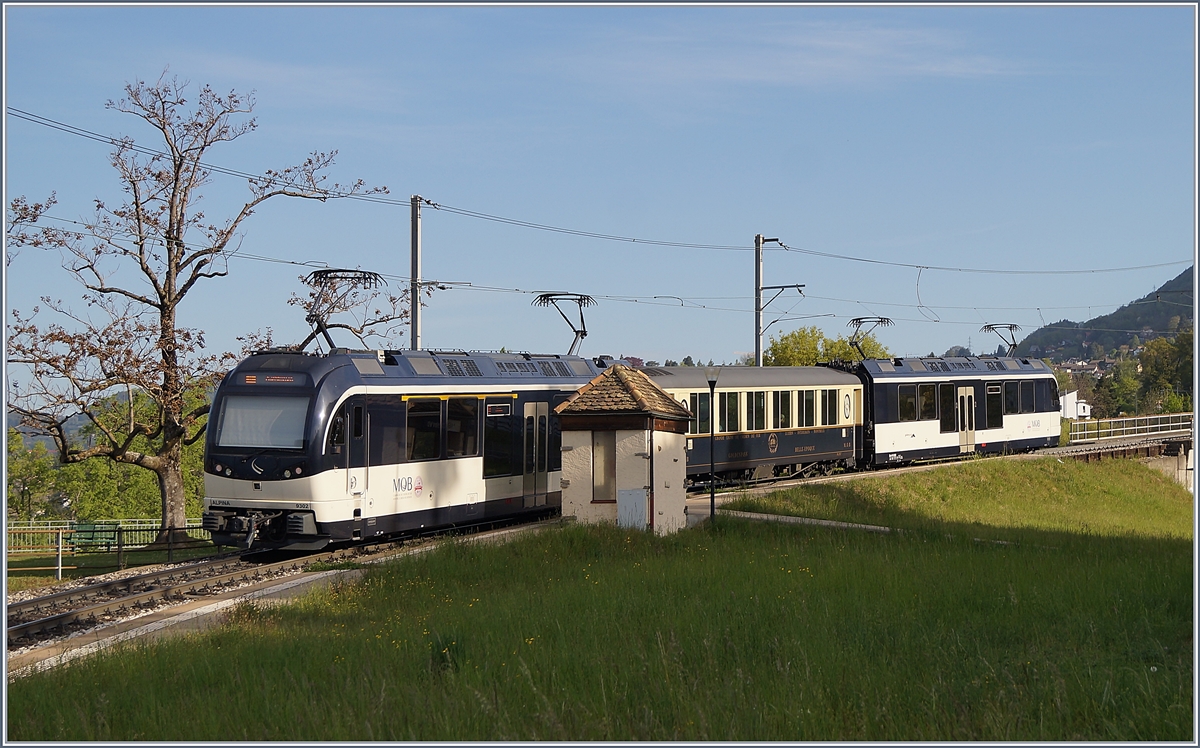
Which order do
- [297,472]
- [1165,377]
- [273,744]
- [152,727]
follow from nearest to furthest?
[273,744], [152,727], [297,472], [1165,377]

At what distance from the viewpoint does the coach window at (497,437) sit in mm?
21953

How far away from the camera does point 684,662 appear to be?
10.1m

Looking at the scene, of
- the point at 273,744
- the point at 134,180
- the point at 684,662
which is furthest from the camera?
the point at 134,180

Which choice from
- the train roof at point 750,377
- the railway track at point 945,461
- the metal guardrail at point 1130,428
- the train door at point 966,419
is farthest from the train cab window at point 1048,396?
the train roof at point 750,377

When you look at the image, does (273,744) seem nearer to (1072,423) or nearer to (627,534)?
(627,534)

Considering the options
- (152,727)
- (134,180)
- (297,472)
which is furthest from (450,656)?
(134,180)

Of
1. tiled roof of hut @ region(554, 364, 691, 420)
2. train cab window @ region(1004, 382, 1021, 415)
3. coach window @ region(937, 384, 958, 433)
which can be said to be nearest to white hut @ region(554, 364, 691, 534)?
tiled roof of hut @ region(554, 364, 691, 420)

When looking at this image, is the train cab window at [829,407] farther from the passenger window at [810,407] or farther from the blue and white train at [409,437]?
the blue and white train at [409,437]

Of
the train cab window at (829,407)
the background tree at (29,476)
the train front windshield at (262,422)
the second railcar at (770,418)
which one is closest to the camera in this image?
the train front windshield at (262,422)

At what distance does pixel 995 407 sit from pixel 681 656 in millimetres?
33182

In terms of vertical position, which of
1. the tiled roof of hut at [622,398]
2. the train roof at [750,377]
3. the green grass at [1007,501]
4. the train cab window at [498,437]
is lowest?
the green grass at [1007,501]

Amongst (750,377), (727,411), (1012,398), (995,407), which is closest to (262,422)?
(727,411)

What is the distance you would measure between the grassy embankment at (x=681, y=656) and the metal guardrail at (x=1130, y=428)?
4120 centimetres

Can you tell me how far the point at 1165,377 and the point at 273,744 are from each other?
363 feet
